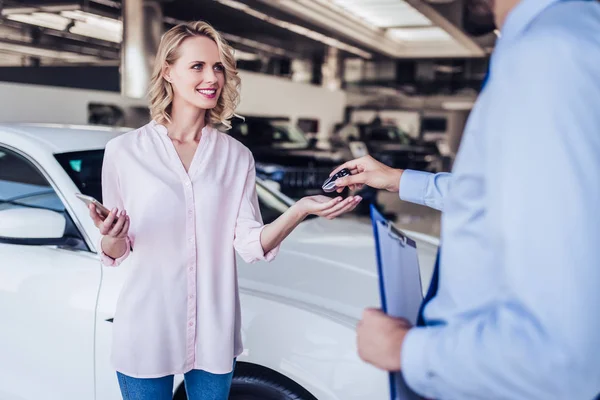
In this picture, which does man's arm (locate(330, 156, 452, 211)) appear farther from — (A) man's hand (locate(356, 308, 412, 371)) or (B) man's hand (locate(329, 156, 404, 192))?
(A) man's hand (locate(356, 308, 412, 371))

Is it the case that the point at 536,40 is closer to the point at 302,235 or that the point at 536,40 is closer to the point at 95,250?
the point at 95,250

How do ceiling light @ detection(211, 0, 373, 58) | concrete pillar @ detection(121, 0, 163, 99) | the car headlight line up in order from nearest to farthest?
the car headlight
concrete pillar @ detection(121, 0, 163, 99)
ceiling light @ detection(211, 0, 373, 58)

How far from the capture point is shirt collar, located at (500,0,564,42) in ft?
2.50

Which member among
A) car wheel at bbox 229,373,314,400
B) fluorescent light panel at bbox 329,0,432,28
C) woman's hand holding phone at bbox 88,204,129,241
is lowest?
car wheel at bbox 229,373,314,400

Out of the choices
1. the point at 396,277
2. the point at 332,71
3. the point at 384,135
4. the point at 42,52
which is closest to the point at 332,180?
the point at 396,277

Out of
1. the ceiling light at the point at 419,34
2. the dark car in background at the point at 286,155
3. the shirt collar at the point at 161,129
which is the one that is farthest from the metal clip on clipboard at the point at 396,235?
the ceiling light at the point at 419,34

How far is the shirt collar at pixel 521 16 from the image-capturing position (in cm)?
76

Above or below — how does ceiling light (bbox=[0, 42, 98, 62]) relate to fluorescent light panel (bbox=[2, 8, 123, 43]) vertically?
below

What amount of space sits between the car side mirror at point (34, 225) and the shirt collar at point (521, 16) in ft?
6.29

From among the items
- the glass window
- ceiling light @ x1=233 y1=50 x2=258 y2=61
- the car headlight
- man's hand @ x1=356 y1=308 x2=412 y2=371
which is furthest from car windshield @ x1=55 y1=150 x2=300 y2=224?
ceiling light @ x1=233 y1=50 x2=258 y2=61

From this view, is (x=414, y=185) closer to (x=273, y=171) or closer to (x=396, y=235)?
Answer: (x=396, y=235)

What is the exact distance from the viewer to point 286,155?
9.41 metres

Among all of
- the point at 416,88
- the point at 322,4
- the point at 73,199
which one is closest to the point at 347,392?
the point at 73,199

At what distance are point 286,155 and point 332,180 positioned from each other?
792 centimetres
